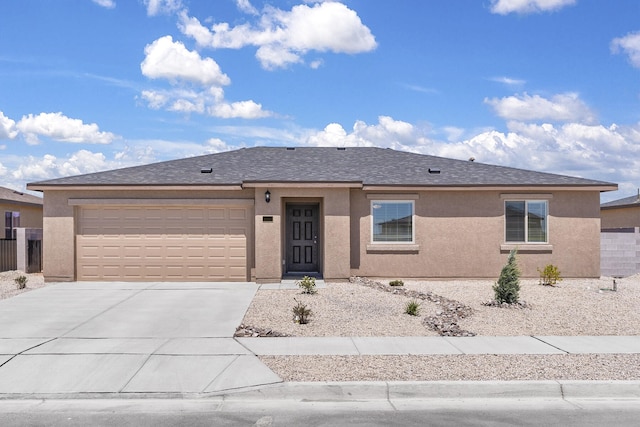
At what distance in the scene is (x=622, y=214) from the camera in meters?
28.5

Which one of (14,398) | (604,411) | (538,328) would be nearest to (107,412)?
(14,398)

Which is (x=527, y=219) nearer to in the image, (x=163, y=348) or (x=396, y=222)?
(x=396, y=222)

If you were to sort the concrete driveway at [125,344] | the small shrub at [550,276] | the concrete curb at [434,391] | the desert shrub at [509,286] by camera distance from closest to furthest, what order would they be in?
the concrete curb at [434,391]
the concrete driveway at [125,344]
the desert shrub at [509,286]
the small shrub at [550,276]

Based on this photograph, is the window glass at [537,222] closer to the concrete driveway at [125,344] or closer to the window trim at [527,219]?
the window trim at [527,219]

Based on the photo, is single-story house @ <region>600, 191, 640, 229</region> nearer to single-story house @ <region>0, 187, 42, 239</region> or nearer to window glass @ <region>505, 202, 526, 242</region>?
window glass @ <region>505, 202, 526, 242</region>

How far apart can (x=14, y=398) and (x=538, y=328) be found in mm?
8785

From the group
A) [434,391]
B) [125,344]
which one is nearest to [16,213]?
[125,344]

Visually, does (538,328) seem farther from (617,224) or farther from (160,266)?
(617,224)

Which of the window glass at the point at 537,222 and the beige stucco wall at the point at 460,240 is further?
the window glass at the point at 537,222

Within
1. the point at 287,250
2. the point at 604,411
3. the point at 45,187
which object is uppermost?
the point at 45,187

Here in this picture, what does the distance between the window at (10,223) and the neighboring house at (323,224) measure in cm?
847

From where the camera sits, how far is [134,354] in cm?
886

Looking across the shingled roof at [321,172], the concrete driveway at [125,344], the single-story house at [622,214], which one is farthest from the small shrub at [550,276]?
the single-story house at [622,214]

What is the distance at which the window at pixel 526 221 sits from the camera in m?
17.9
